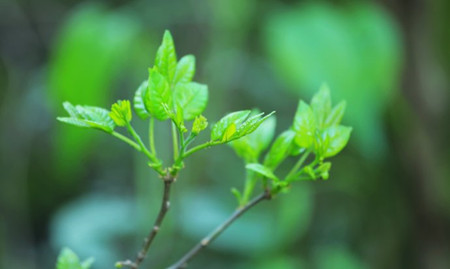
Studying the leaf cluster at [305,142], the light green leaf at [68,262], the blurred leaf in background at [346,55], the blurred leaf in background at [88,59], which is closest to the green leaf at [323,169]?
the leaf cluster at [305,142]

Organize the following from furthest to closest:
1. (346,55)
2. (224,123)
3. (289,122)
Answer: (289,122) → (346,55) → (224,123)

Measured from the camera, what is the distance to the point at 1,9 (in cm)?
108

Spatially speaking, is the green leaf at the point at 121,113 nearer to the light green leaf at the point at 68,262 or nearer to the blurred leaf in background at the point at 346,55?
the light green leaf at the point at 68,262

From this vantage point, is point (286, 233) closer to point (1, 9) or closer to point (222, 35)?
point (222, 35)

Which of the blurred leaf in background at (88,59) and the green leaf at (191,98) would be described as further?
the blurred leaf in background at (88,59)

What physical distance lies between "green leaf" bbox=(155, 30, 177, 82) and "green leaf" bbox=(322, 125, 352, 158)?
0.06 metres

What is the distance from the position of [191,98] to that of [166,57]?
0.7 inches

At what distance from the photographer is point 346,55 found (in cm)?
62

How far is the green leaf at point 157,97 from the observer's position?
0.18m

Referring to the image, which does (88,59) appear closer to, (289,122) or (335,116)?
(289,122)

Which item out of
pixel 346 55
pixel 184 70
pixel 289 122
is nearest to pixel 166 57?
pixel 184 70

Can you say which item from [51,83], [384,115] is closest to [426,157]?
[384,115]

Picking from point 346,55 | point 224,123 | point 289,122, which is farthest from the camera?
point 289,122

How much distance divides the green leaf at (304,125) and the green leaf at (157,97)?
5cm
